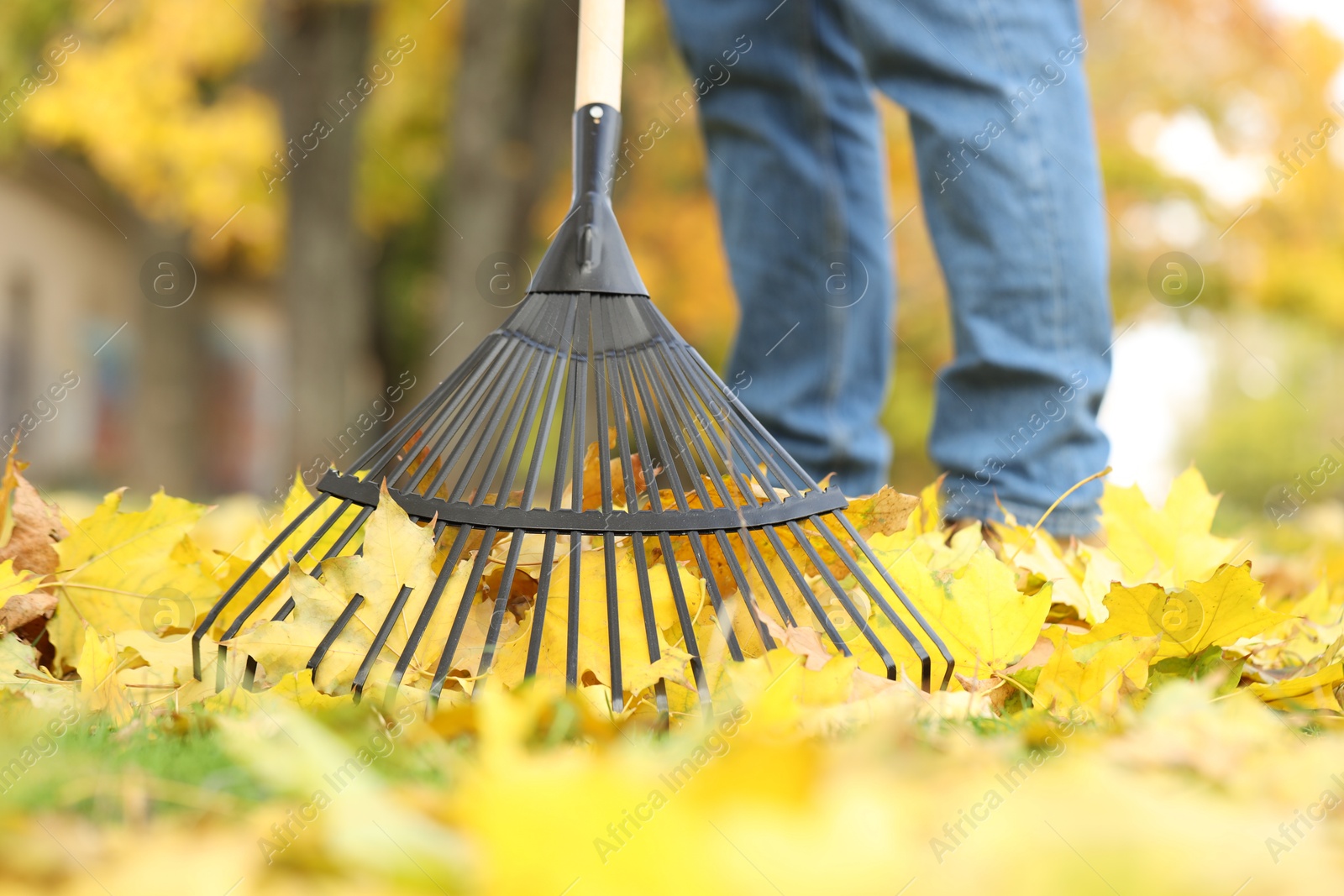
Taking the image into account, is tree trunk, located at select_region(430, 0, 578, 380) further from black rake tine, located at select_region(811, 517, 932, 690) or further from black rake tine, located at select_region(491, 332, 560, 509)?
black rake tine, located at select_region(811, 517, 932, 690)

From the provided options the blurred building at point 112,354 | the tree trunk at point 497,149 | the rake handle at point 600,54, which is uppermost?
the tree trunk at point 497,149

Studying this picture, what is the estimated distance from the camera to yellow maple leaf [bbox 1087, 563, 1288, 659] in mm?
885

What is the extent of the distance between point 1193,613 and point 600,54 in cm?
82

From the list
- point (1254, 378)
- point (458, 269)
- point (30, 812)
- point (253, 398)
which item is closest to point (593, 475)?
point (30, 812)

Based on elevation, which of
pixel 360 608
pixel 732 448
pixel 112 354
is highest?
pixel 732 448

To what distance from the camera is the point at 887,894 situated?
1.49 feet

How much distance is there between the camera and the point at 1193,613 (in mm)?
906

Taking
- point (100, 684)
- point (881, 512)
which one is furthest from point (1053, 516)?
point (100, 684)

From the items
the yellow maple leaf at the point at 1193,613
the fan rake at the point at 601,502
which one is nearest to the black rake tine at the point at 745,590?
the fan rake at the point at 601,502

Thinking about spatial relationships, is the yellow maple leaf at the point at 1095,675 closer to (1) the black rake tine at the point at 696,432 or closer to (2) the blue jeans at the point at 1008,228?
(1) the black rake tine at the point at 696,432

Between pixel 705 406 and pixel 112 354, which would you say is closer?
pixel 705 406

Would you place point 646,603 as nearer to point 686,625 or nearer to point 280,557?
point 686,625

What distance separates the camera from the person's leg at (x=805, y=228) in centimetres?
168

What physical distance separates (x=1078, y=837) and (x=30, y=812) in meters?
0.56
